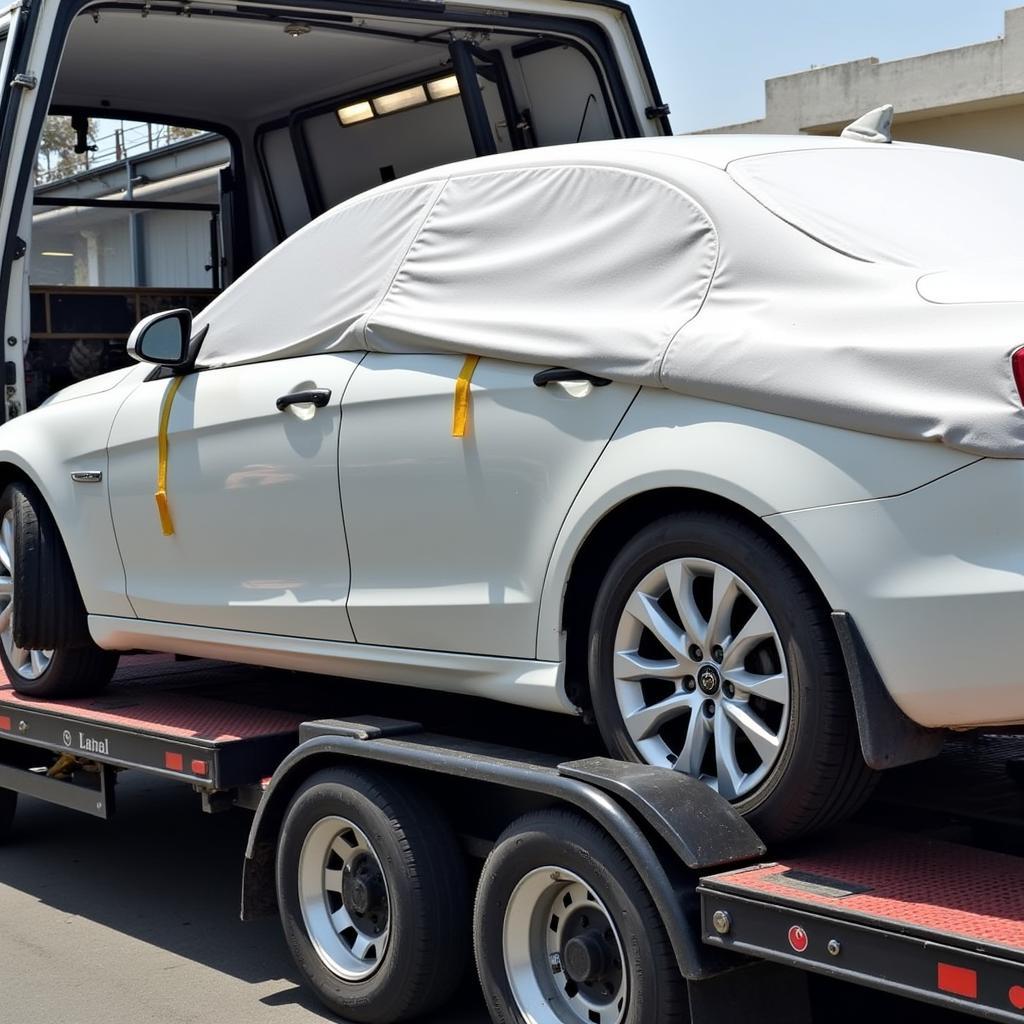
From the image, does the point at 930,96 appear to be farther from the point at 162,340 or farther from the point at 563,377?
the point at 563,377

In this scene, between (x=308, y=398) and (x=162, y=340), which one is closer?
(x=308, y=398)

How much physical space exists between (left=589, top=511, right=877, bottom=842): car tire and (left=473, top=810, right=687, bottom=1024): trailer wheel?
28 cm

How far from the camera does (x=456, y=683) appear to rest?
4340mm

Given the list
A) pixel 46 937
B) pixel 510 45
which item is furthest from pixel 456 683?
pixel 510 45

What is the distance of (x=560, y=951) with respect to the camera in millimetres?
3824

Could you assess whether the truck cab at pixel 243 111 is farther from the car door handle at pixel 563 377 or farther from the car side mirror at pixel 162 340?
the car door handle at pixel 563 377

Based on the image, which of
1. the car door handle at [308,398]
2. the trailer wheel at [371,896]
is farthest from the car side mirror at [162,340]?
the trailer wheel at [371,896]

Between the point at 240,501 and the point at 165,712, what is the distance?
980 mm

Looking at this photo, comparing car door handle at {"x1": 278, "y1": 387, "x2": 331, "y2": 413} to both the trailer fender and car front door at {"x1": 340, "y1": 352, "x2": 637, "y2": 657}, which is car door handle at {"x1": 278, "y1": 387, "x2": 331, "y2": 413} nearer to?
→ car front door at {"x1": 340, "y1": 352, "x2": 637, "y2": 657}

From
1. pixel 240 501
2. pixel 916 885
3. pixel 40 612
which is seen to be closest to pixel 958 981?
pixel 916 885

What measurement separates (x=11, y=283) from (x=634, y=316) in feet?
10.7

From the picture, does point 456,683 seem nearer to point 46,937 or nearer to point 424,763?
point 424,763

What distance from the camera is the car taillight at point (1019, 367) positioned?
3.07 meters

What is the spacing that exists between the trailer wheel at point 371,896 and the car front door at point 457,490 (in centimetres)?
46
